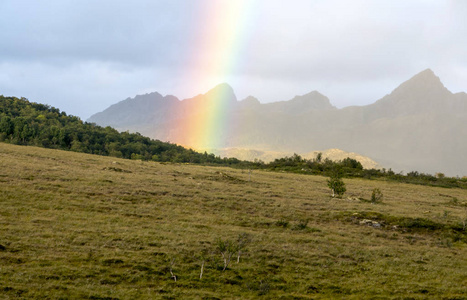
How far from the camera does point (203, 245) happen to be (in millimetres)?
25344

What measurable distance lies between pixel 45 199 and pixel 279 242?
21950 mm

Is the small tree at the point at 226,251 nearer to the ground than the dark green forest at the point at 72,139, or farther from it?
nearer to the ground

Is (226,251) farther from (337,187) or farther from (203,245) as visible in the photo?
(337,187)

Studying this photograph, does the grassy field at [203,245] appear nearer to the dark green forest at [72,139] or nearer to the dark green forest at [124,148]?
the dark green forest at [124,148]

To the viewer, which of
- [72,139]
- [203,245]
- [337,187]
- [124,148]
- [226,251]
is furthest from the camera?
[124,148]

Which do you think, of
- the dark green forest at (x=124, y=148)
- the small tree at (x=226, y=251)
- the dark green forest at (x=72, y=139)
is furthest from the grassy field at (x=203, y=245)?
the dark green forest at (x=72, y=139)

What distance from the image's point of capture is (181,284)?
19172mm

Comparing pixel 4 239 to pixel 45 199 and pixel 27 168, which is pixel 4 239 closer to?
pixel 45 199

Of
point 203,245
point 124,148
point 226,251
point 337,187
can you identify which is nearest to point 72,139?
point 124,148

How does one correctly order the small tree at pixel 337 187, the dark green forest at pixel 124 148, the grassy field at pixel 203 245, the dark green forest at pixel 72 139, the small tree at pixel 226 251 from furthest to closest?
the dark green forest at pixel 72 139
the dark green forest at pixel 124 148
the small tree at pixel 337 187
the small tree at pixel 226 251
the grassy field at pixel 203 245

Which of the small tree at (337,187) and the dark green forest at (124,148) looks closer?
the small tree at (337,187)

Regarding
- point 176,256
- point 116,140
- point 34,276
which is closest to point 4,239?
point 34,276

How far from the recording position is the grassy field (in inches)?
740

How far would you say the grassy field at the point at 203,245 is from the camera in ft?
61.7
